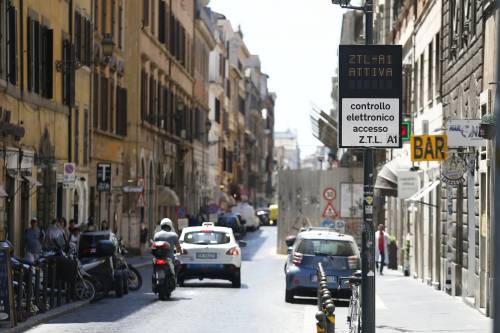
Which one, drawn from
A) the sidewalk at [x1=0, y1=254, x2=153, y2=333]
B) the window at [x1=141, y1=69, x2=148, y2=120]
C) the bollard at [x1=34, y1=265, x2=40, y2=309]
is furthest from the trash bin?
the bollard at [x1=34, y1=265, x2=40, y2=309]

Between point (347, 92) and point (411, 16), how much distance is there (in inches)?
1180

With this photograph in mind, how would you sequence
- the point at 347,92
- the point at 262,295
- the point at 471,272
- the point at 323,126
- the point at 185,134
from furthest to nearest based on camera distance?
the point at 185,134 → the point at 323,126 → the point at 262,295 → the point at 471,272 → the point at 347,92

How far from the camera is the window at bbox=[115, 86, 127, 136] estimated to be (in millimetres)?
53969

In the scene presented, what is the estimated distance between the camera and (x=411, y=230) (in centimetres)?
4328

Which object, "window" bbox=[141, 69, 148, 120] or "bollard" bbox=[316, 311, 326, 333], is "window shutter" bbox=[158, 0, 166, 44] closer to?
"window" bbox=[141, 69, 148, 120]

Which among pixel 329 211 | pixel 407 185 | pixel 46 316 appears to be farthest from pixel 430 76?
pixel 46 316

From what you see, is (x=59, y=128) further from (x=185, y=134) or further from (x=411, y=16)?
(x=185, y=134)

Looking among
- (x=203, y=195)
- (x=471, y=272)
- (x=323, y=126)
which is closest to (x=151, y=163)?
(x=323, y=126)

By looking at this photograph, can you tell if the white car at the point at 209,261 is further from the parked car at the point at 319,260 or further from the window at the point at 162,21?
the window at the point at 162,21

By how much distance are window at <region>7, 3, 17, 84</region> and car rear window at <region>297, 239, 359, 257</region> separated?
925 centimetres

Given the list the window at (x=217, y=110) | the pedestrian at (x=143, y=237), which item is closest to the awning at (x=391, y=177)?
the pedestrian at (x=143, y=237)

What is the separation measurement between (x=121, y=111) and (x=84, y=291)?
89.1ft

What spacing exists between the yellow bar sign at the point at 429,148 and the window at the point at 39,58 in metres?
11.4

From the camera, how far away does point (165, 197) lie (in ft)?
216
